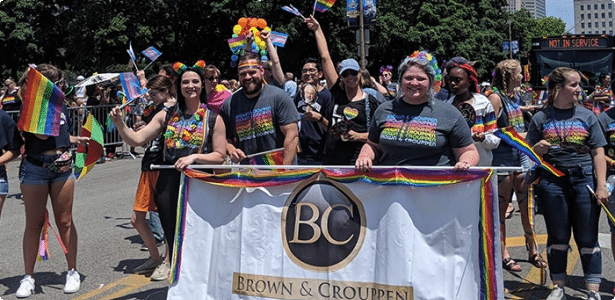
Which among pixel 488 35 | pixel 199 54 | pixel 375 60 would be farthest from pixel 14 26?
pixel 488 35

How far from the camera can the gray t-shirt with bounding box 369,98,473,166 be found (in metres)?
4.29

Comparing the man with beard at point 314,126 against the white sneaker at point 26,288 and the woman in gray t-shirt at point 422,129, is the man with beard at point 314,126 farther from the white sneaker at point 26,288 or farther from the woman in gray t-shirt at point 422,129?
the white sneaker at point 26,288

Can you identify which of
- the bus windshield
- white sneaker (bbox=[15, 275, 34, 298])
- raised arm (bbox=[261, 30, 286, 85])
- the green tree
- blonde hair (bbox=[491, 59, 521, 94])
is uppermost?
the green tree

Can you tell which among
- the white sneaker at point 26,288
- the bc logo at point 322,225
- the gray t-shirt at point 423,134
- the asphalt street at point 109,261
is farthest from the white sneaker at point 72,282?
the gray t-shirt at point 423,134

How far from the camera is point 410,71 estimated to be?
4395 millimetres

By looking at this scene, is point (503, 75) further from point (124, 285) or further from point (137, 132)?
point (124, 285)

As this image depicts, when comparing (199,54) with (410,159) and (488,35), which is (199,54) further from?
(410,159)

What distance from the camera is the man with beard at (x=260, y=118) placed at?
5215 millimetres

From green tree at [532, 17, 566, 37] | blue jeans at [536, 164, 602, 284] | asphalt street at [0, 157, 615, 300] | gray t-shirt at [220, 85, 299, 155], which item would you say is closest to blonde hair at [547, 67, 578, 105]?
blue jeans at [536, 164, 602, 284]

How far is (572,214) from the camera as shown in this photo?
521cm

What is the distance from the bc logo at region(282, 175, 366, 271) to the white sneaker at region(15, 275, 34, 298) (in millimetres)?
2600

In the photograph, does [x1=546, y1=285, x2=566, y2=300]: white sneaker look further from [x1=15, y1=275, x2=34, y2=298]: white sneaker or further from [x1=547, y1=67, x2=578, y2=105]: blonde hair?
[x1=15, y1=275, x2=34, y2=298]: white sneaker

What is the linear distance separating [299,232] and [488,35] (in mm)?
47260

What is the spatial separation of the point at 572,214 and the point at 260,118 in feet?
8.03
